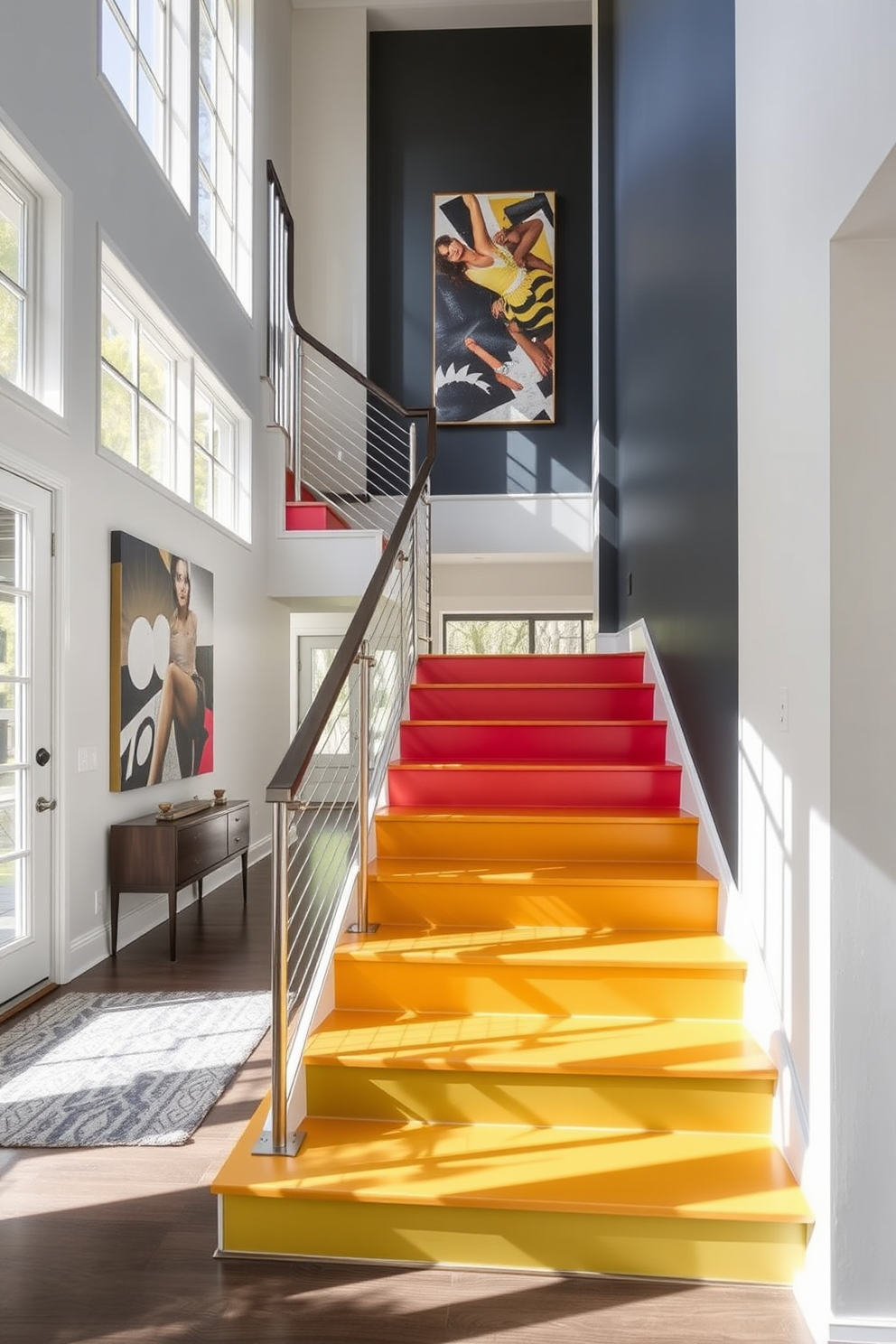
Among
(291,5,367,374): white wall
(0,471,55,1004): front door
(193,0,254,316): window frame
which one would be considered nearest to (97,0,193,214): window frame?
(193,0,254,316): window frame

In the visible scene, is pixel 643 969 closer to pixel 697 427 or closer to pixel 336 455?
pixel 697 427

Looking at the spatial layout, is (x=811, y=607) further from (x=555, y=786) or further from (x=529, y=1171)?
(x=555, y=786)

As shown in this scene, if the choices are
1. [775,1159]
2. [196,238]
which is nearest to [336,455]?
[196,238]

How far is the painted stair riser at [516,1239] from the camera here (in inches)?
73.5

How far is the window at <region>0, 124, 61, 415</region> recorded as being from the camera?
362cm

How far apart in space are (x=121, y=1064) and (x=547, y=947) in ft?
4.72

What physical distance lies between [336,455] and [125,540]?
4.03 metres

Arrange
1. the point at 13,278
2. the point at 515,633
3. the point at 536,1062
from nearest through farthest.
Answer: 1. the point at 536,1062
2. the point at 13,278
3. the point at 515,633

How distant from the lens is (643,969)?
2.48m

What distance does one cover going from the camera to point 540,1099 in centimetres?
220

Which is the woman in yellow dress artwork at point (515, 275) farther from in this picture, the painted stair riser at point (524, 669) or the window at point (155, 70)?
the painted stair riser at point (524, 669)

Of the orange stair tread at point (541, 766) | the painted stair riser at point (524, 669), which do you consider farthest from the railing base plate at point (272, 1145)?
the painted stair riser at point (524, 669)

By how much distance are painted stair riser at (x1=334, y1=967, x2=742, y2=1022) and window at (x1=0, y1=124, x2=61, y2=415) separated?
8.78 ft

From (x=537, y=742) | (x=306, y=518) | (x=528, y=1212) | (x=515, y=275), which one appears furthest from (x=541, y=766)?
(x=515, y=275)
